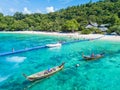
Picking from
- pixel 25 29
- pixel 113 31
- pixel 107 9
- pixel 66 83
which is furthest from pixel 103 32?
pixel 66 83

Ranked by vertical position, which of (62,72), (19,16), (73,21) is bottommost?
(62,72)

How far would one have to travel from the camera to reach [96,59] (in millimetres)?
40094

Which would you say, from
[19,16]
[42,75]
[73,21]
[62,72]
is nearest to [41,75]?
[42,75]

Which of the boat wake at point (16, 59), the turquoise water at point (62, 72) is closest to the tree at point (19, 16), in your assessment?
the turquoise water at point (62, 72)

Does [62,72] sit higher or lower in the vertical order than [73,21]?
lower

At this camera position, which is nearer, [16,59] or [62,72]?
[62,72]

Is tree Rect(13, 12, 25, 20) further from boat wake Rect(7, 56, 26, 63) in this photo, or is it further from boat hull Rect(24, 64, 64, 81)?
boat hull Rect(24, 64, 64, 81)

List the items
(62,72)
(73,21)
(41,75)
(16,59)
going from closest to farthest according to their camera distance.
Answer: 1. (41,75)
2. (62,72)
3. (16,59)
4. (73,21)

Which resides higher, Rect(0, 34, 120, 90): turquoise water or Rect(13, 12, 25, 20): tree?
Rect(13, 12, 25, 20): tree

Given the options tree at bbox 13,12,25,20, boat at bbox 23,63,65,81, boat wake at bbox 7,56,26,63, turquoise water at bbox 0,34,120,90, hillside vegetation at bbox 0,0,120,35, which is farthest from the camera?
tree at bbox 13,12,25,20

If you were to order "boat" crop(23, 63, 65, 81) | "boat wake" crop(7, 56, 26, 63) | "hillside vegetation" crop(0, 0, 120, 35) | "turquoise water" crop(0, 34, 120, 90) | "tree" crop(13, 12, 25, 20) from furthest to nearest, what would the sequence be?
"tree" crop(13, 12, 25, 20), "hillside vegetation" crop(0, 0, 120, 35), "boat wake" crop(7, 56, 26, 63), "boat" crop(23, 63, 65, 81), "turquoise water" crop(0, 34, 120, 90)

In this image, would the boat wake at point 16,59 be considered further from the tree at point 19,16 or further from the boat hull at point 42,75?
the tree at point 19,16

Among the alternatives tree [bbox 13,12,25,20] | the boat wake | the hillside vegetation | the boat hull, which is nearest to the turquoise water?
the boat wake

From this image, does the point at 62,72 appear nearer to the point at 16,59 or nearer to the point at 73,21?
the point at 16,59
